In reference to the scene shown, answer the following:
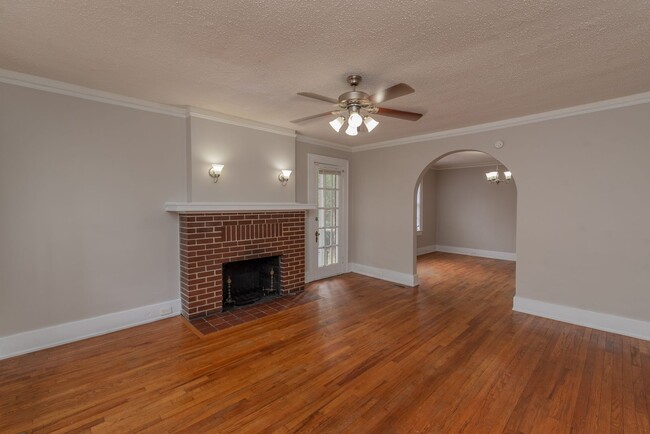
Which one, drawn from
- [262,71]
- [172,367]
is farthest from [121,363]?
[262,71]

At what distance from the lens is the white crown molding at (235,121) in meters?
3.57

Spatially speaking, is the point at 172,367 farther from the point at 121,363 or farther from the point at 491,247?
the point at 491,247

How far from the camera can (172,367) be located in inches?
98.8

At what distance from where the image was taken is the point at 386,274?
528 centimetres

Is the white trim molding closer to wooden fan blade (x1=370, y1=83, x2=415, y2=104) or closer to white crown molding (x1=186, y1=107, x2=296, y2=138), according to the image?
white crown molding (x1=186, y1=107, x2=296, y2=138)

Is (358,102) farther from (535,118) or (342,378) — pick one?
(535,118)

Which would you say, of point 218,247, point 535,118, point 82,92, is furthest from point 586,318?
point 82,92

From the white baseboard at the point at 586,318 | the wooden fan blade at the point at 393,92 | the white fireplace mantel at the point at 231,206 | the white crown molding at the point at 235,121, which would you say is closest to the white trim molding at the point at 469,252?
the white baseboard at the point at 586,318

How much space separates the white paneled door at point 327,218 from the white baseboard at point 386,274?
0.82 ft

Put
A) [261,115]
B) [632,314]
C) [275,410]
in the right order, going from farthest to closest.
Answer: [261,115]
[632,314]
[275,410]

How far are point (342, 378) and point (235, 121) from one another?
3.34 meters

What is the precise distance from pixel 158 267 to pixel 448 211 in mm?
7533

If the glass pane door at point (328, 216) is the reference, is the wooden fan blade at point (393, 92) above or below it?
above

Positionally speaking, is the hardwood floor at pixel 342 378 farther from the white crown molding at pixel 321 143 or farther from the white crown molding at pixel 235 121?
the white crown molding at pixel 321 143
